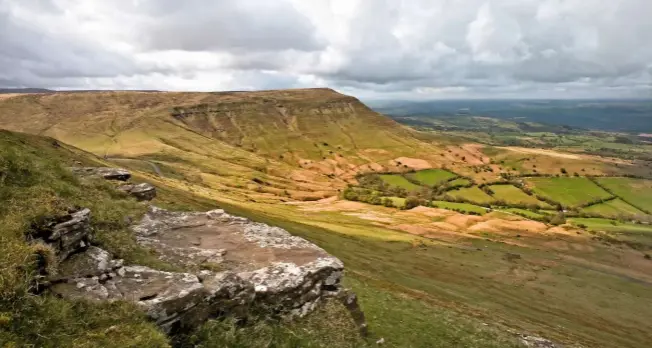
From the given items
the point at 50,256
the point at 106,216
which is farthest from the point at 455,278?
the point at 50,256

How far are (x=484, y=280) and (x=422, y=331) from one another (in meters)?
49.2

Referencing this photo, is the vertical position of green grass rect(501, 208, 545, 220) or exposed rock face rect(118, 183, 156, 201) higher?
exposed rock face rect(118, 183, 156, 201)

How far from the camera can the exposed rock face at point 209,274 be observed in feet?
51.6

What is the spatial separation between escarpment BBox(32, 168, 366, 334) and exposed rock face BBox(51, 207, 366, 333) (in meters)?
0.04

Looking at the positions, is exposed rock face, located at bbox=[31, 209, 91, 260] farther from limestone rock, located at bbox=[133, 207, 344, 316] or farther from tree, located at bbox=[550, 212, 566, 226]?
tree, located at bbox=[550, 212, 566, 226]

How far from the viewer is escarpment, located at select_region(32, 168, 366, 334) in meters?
15.7

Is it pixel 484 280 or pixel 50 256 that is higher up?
pixel 50 256

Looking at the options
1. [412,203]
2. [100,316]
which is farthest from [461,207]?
[100,316]

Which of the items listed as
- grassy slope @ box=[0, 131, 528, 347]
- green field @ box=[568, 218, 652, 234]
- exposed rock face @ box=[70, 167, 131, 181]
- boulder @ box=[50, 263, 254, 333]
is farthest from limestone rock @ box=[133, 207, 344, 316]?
green field @ box=[568, 218, 652, 234]

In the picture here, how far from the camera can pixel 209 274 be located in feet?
63.6

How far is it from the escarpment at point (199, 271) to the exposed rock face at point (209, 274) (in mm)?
36

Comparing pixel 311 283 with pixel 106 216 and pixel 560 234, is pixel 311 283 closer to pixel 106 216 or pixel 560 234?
pixel 106 216

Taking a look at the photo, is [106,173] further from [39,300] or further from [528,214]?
[528,214]

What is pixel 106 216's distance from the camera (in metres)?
22.7
